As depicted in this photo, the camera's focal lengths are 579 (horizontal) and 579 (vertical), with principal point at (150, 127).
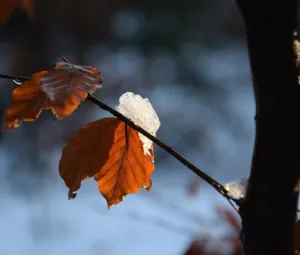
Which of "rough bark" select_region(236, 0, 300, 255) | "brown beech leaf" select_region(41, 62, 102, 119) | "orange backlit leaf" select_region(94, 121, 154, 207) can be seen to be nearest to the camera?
"rough bark" select_region(236, 0, 300, 255)

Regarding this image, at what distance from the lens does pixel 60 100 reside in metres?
0.49

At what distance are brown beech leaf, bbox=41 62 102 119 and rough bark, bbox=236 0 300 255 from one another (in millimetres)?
158

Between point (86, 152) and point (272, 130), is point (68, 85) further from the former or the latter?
point (272, 130)

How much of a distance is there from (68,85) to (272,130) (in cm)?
20

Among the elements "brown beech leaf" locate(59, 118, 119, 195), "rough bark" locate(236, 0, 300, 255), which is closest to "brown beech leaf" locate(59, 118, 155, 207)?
"brown beech leaf" locate(59, 118, 119, 195)

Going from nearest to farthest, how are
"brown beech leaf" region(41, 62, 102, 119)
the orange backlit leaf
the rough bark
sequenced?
the rough bark < "brown beech leaf" region(41, 62, 102, 119) < the orange backlit leaf

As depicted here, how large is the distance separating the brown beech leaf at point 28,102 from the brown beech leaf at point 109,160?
2.4 inches

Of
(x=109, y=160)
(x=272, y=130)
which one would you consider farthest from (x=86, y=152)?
(x=272, y=130)

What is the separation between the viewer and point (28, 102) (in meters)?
0.52

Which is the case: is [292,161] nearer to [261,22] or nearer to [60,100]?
[261,22]

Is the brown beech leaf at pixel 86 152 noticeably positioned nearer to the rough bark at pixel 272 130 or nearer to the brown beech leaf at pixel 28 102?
the brown beech leaf at pixel 28 102

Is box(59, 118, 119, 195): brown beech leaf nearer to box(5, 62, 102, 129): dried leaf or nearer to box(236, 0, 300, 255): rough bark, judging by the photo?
box(5, 62, 102, 129): dried leaf

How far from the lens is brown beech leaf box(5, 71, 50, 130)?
51 cm

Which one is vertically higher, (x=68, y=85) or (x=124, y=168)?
(x=68, y=85)
